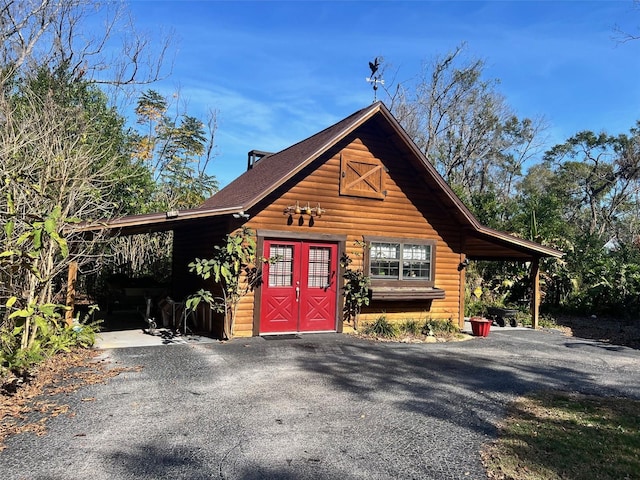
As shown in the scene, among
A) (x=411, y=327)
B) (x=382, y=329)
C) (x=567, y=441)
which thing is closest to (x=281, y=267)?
(x=382, y=329)

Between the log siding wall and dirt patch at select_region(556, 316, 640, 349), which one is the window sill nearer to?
the log siding wall

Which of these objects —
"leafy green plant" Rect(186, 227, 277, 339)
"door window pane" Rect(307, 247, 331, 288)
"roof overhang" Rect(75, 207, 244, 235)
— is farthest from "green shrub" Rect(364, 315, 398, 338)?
"roof overhang" Rect(75, 207, 244, 235)

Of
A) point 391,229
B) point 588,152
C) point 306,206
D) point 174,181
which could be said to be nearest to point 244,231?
point 306,206

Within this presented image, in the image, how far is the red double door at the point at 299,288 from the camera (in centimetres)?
997

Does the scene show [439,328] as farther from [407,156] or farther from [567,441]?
[567,441]

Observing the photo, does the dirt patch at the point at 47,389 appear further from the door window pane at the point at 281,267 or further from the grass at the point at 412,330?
the grass at the point at 412,330

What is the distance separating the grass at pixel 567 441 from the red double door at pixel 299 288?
5.25 m

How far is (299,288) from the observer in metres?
10.2

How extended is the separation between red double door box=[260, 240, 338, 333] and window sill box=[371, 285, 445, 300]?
1.01 m

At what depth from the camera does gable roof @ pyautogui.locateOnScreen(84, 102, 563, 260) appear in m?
8.70

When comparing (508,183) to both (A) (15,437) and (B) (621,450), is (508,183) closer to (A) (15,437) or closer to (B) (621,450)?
(B) (621,450)

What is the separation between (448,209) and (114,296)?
32.8 feet

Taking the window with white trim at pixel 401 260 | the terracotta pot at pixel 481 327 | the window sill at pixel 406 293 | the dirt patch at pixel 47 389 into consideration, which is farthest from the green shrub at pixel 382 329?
the dirt patch at pixel 47 389

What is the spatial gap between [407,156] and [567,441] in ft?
26.0
